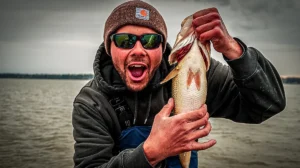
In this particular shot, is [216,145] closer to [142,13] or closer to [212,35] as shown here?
[142,13]

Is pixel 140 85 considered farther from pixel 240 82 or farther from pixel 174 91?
pixel 240 82

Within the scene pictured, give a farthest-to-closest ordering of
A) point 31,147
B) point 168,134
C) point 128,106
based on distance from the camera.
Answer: point 31,147 → point 128,106 → point 168,134

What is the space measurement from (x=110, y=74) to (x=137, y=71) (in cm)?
52

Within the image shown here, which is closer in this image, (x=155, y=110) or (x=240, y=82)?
(x=240, y=82)

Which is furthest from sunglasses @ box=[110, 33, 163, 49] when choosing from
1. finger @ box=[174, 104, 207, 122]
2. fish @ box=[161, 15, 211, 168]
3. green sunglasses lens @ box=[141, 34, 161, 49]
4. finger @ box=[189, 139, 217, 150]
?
finger @ box=[189, 139, 217, 150]

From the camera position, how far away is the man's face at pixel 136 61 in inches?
139

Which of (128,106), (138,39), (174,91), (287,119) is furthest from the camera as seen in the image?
(287,119)

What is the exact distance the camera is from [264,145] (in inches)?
551

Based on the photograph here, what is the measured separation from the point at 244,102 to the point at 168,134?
1.12m

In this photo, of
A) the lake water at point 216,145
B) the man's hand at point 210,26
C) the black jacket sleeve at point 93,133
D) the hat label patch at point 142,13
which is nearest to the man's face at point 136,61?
the hat label patch at point 142,13

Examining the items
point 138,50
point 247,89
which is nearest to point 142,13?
point 138,50

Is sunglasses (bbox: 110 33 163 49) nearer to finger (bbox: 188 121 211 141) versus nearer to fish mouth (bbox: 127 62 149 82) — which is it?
fish mouth (bbox: 127 62 149 82)

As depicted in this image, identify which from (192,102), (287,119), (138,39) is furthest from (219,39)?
(287,119)

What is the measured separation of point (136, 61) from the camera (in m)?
3.54
